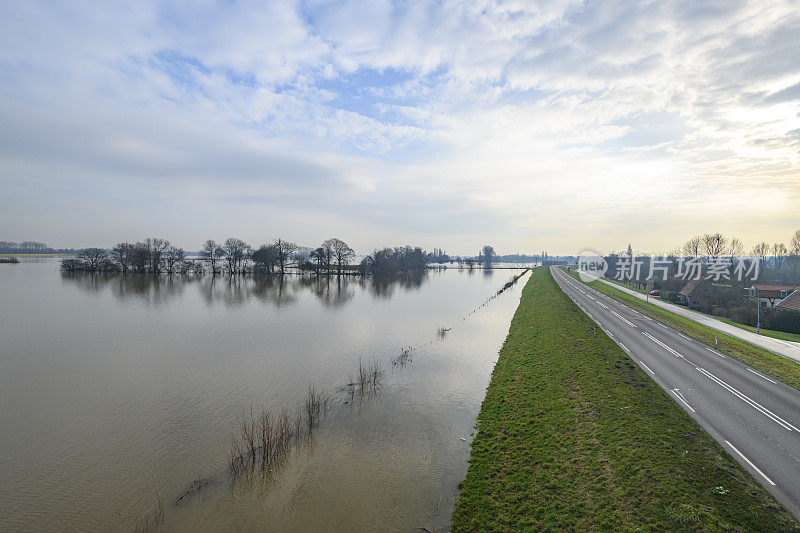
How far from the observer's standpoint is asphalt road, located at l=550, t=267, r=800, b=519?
426 inches

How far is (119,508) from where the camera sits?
9883mm

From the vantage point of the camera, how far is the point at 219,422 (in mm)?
14617

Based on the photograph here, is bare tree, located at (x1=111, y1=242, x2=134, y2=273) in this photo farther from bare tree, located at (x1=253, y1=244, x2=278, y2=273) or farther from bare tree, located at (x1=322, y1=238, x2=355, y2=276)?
bare tree, located at (x1=322, y1=238, x2=355, y2=276)

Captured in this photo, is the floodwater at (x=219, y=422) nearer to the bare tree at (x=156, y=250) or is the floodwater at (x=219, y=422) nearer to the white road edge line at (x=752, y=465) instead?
the white road edge line at (x=752, y=465)

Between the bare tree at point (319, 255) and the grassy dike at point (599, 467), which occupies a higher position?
the bare tree at point (319, 255)

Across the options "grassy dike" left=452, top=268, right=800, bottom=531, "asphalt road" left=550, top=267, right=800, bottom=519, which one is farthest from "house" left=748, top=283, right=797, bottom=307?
"grassy dike" left=452, top=268, right=800, bottom=531

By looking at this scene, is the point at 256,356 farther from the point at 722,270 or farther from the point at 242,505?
the point at 722,270

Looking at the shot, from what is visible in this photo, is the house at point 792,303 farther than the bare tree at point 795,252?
No

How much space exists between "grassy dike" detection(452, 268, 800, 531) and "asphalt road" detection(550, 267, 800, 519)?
2.32 ft

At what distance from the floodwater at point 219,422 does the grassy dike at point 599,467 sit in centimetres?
134

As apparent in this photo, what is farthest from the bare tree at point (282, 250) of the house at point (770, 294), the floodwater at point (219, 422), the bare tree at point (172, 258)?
the house at point (770, 294)

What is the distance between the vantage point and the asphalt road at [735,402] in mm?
10828

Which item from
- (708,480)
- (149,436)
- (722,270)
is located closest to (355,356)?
(149,436)

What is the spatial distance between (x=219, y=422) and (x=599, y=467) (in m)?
14.8
